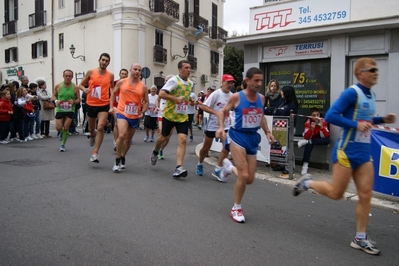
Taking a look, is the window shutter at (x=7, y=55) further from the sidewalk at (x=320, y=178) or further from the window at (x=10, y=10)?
the sidewalk at (x=320, y=178)

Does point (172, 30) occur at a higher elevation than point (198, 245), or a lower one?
higher

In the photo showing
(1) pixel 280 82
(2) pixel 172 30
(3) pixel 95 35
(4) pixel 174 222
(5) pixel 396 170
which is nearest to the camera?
(4) pixel 174 222

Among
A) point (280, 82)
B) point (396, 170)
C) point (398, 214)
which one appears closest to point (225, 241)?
point (398, 214)

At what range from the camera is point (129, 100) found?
7.18 m

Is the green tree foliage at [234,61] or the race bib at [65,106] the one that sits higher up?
the green tree foliage at [234,61]

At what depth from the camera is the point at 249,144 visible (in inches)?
185

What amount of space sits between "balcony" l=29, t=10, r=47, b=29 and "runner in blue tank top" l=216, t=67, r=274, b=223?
3008cm

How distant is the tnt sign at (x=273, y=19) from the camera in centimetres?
943

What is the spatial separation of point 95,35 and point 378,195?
2431 cm

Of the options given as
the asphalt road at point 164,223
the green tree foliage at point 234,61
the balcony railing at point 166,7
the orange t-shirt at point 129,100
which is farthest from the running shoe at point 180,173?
the green tree foliage at point 234,61

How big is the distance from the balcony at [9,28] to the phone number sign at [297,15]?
100ft

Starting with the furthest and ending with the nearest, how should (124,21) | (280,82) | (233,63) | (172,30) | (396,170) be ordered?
1. (233,63)
2. (172,30)
3. (124,21)
4. (280,82)
5. (396,170)

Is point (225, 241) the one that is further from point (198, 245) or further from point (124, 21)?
point (124, 21)

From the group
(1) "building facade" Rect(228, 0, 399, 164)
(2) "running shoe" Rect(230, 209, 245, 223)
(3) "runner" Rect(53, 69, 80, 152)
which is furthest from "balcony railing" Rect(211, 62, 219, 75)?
(2) "running shoe" Rect(230, 209, 245, 223)
